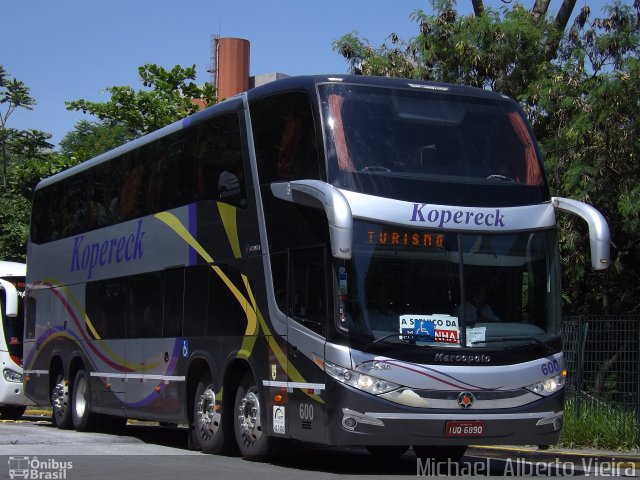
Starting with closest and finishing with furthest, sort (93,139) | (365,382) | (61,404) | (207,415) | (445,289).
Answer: (365,382) < (445,289) < (207,415) < (61,404) < (93,139)

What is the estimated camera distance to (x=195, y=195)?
1502cm

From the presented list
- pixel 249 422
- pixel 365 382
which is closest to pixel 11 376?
pixel 249 422

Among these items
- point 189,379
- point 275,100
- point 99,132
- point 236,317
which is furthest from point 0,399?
point 99,132

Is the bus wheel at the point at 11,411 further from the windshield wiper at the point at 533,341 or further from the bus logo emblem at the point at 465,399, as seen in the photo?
the windshield wiper at the point at 533,341

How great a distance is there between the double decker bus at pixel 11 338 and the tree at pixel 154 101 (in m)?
11.8

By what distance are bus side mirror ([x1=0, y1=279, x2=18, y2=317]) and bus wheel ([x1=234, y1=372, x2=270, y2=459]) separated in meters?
11.0

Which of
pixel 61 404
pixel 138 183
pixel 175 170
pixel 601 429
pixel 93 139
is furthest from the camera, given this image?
pixel 93 139

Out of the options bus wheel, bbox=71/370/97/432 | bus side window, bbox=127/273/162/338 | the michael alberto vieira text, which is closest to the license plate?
the michael alberto vieira text

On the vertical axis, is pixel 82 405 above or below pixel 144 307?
below

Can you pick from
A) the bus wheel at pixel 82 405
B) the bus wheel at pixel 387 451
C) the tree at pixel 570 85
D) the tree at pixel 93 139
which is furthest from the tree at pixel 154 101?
the bus wheel at pixel 387 451

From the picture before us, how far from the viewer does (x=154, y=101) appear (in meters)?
34.9

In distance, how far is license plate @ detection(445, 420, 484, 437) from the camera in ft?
38.1

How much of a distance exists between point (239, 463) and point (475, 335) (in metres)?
3.27

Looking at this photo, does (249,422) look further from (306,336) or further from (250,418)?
(306,336)
